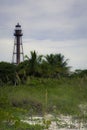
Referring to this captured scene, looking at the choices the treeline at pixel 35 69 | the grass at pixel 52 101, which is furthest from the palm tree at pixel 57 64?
the grass at pixel 52 101

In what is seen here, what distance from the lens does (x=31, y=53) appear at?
42.8m

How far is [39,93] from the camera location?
21406 millimetres

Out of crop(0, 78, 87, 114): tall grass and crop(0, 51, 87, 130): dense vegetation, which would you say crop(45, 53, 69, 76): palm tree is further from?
crop(0, 78, 87, 114): tall grass

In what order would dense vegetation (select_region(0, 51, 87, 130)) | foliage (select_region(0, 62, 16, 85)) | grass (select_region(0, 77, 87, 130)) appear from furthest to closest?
foliage (select_region(0, 62, 16, 85)), grass (select_region(0, 77, 87, 130)), dense vegetation (select_region(0, 51, 87, 130))

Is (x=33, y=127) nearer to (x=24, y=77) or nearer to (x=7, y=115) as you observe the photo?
(x=7, y=115)

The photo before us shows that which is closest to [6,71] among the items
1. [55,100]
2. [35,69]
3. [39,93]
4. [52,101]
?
[35,69]

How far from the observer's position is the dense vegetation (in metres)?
10.8

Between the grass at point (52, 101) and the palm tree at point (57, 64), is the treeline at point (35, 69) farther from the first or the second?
the grass at point (52, 101)

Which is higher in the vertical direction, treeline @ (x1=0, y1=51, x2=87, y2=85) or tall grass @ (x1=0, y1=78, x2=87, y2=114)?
treeline @ (x1=0, y1=51, x2=87, y2=85)

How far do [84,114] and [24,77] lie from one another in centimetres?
Answer: 2858

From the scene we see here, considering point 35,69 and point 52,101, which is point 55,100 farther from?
point 35,69

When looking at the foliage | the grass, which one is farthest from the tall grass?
the foliage

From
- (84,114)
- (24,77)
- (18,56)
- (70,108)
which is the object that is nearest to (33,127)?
(84,114)

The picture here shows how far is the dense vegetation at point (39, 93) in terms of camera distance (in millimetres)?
10847
